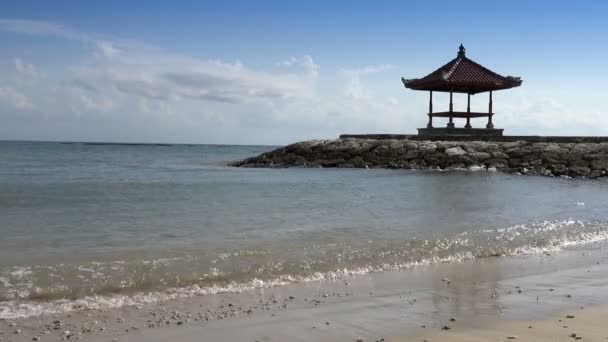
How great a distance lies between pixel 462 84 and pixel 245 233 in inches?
947

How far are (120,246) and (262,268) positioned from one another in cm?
258

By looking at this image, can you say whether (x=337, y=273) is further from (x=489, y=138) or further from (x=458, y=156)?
(x=489, y=138)

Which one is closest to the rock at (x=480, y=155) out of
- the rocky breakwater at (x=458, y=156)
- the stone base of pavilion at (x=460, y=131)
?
the rocky breakwater at (x=458, y=156)

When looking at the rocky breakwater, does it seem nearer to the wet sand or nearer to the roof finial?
the roof finial

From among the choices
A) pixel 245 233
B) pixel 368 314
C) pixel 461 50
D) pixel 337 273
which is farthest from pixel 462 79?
pixel 368 314

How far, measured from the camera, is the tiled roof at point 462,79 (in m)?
31.3

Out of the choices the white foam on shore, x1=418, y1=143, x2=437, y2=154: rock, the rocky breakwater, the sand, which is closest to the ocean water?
the white foam on shore

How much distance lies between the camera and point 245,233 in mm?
10148

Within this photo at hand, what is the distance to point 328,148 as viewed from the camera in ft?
106

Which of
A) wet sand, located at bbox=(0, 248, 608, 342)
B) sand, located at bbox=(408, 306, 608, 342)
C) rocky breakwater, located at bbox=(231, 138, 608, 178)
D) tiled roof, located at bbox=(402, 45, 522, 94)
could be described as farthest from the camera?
tiled roof, located at bbox=(402, 45, 522, 94)

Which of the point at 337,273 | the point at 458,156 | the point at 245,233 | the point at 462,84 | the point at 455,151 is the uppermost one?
the point at 462,84

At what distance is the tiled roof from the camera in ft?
103

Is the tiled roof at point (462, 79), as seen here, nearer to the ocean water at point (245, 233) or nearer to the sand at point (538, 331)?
the ocean water at point (245, 233)

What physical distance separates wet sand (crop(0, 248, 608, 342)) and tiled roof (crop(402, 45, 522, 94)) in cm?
2501
